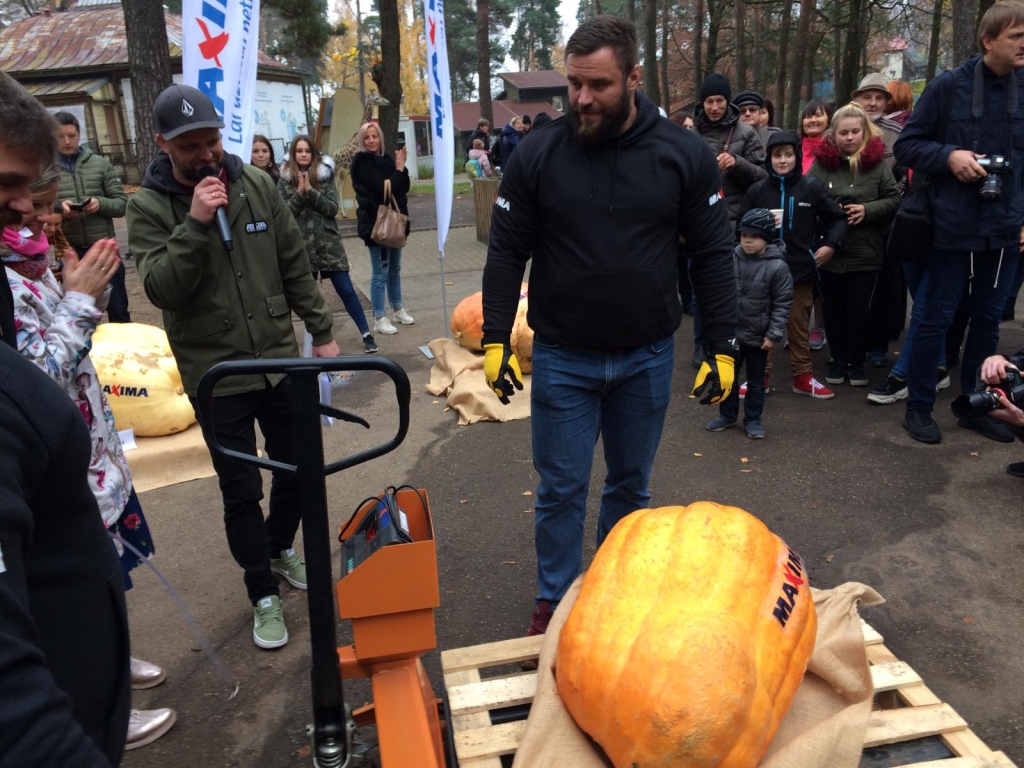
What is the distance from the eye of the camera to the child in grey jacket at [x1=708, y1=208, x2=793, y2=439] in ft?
17.2

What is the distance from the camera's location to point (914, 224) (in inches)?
192

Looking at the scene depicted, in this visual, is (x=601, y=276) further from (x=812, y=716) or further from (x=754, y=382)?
(x=754, y=382)

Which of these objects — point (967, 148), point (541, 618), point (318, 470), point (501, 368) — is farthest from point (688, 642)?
point (967, 148)

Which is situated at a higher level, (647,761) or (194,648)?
(647,761)

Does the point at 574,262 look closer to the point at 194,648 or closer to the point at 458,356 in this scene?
the point at 194,648

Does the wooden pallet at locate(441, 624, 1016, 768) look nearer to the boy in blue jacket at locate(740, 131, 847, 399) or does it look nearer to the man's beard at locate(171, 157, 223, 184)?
the man's beard at locate(171, 157, 223, 184)

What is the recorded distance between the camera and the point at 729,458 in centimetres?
504

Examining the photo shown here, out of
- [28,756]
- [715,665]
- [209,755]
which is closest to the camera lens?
[28,756]

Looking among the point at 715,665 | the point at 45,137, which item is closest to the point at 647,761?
the point at 715,665

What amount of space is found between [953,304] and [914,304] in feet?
1.22

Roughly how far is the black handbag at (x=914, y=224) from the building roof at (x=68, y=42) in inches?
1275

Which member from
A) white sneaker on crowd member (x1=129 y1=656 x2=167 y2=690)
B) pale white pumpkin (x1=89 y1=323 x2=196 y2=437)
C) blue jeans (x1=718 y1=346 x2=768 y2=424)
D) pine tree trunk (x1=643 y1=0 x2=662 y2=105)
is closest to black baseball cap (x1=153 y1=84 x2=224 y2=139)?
white sneaker on crowd member (x1=129 y1=656 x2=167 y2=690)

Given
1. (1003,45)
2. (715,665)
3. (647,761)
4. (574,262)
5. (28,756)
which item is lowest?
(647,761)

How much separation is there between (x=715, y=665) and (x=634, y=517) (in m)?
0.67
